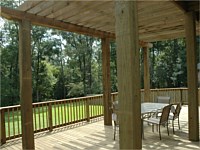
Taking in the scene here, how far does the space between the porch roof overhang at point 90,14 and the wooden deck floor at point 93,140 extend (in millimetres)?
2625

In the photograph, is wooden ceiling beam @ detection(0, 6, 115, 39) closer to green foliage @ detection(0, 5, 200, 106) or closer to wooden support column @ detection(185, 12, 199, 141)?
wooden support column @ detection(185, 12, 199, 141)

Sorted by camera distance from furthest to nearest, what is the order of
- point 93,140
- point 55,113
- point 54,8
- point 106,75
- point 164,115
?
1. point 106,75
2. point 55,113
3. point 93,140
4. point 164,115
5. point 54,8

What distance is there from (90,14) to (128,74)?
3.30 meters

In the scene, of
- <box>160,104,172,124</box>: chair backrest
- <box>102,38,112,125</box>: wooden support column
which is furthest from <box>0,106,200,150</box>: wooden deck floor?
<box>102,38,112,125</box>: wooden support column

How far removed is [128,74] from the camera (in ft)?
4.45

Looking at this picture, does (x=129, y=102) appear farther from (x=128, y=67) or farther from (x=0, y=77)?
(x=0, y=77)

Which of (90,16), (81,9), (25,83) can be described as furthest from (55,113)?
(81,9)

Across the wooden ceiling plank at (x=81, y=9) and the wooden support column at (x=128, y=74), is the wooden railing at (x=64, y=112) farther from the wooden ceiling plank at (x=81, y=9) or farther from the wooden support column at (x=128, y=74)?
the wooden support column at (x=128, y=74)

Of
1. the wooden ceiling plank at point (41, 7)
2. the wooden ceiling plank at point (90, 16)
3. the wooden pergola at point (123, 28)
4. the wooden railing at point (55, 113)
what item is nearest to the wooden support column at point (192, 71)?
the wooden pergola at point (123, 28)

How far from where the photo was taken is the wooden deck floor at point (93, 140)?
4.46 m

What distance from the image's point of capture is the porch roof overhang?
3.73m

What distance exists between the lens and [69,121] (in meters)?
6.87

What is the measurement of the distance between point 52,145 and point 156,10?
363 centimetres

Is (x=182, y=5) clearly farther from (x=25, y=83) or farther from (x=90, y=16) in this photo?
(x=25, y=83)
